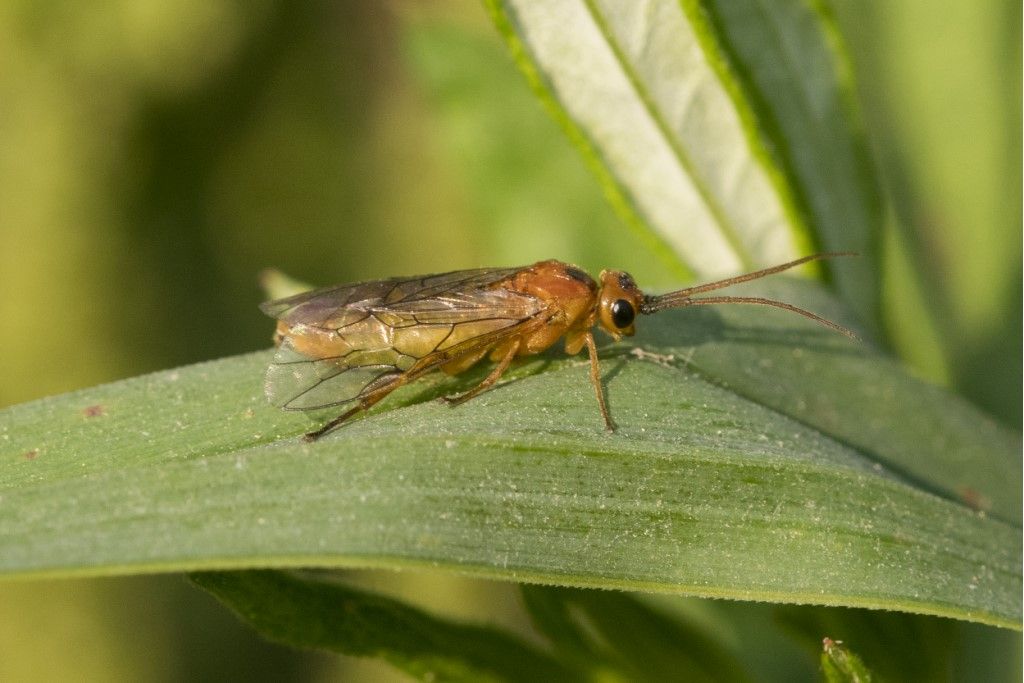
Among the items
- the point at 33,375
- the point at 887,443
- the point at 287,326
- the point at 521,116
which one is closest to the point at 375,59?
the point at 33,375

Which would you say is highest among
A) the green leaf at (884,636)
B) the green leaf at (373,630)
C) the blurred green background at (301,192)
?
the blurred green background at (301,192)

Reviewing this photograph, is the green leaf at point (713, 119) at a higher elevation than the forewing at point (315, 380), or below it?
higher

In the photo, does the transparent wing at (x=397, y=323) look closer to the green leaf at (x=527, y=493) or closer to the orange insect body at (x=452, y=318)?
the orange insect body at (x=452, y=318)

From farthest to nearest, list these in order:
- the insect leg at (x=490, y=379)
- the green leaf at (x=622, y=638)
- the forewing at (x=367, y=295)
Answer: the forewing at (x=367, y=295) < the insect leg at (x=490, y=379) < the green leaf at (x=622, y=638)

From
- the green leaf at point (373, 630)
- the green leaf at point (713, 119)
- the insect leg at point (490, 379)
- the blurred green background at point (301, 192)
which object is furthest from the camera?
the blurred green background at point (301, 192)

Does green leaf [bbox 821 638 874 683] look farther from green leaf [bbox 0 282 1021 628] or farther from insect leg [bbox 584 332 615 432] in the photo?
insect leg [bbox 584 332 615 432]

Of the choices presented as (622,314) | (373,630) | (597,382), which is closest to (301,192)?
(622,314)

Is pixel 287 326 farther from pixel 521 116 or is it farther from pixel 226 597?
pixel 521 116

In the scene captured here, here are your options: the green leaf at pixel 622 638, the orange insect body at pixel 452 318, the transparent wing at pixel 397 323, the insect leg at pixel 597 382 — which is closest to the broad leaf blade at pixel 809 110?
the orange insect body at pixel 452 318

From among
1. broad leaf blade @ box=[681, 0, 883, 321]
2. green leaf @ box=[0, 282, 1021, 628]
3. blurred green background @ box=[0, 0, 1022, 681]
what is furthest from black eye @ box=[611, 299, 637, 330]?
blurred green background @ box=[0, 0, 1022, 681]
